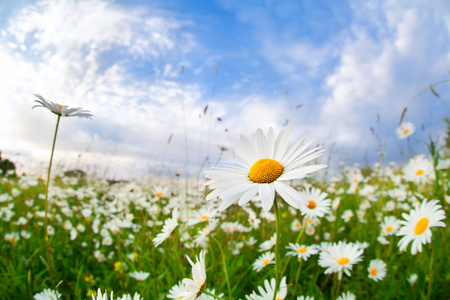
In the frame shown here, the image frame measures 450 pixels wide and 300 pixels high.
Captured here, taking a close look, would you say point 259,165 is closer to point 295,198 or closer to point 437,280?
point 295,198

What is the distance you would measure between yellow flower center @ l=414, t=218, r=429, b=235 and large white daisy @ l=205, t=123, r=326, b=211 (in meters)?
0.87

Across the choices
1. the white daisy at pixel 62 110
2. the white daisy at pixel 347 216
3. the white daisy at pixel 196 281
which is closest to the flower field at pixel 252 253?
the white daisy at pixel 196 281

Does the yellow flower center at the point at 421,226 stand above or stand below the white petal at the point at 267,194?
below

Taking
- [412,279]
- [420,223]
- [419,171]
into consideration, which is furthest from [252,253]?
[419,171]

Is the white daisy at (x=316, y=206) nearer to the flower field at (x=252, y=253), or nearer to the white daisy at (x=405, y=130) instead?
the flower field at (x=252, y=253)

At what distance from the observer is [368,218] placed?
3508 millimetres

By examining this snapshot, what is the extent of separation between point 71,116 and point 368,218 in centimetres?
313

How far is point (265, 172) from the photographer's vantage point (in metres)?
0.88

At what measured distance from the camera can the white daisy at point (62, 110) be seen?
1.33m

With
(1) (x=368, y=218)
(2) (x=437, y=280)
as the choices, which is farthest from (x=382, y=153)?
(2) (x=437, y=280)

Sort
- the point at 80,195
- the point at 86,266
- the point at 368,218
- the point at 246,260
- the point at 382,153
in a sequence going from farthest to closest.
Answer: the point at 382,153 → the point at 80,195 → the point at 368,218 → the point at 86,266 → the point at 246,260

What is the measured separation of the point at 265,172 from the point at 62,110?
977 mm

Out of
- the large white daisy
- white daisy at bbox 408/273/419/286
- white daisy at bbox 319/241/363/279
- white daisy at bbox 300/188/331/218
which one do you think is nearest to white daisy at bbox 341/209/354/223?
white daisy at bbox 408/273/419/286

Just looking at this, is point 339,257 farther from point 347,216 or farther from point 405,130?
point 405,130
